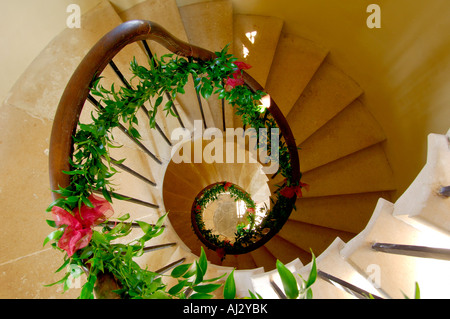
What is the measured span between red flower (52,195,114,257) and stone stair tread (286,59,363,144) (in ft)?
9.23

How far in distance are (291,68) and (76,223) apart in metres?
3.12

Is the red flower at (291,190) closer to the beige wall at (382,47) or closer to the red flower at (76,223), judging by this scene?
the beige wall at (382,47)

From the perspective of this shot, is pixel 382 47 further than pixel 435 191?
Yes

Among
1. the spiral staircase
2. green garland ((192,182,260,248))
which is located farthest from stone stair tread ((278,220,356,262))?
green garland ((192,182,260,248))

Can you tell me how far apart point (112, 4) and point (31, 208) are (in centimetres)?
203

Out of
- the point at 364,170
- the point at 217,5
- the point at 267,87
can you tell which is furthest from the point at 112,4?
the point at 364,170

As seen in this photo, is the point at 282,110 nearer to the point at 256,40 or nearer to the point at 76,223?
the point at 256,40

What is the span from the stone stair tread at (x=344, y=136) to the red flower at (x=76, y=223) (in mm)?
2843

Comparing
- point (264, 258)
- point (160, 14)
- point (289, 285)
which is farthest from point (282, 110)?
point (289, 285)

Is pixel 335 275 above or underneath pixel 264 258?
above

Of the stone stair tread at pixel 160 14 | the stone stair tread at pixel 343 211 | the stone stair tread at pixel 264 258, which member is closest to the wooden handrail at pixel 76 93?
the stone stair tread at pixel 160 14

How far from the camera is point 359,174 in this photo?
3467mm

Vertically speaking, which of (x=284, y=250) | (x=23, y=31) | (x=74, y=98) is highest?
(x=23, y=31)

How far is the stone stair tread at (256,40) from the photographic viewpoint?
3334 mm
